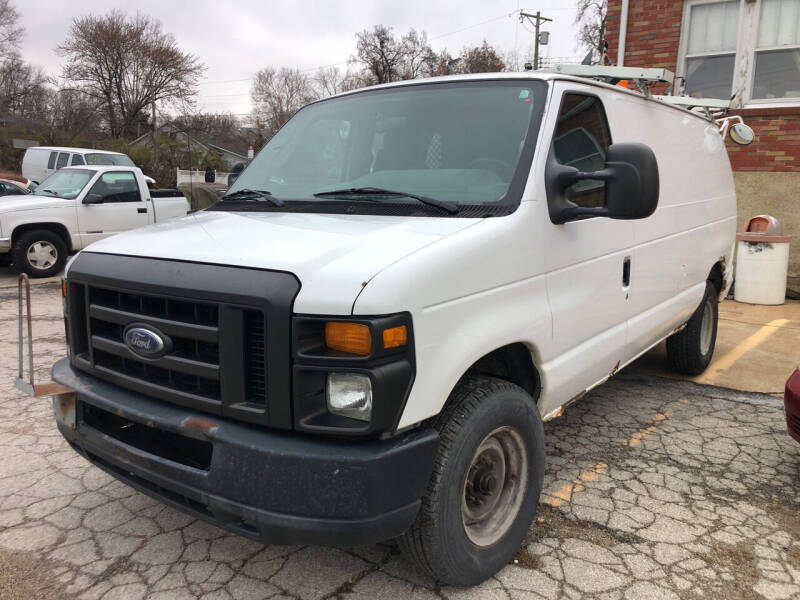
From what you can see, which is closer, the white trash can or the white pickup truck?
the white trash can

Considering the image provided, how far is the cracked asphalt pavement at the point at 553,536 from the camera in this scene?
103 inches

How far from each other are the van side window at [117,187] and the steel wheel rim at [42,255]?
1.18 m

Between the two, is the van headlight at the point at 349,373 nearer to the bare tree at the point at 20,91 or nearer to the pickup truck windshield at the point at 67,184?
the pickup truck windshield at the point at 67,184

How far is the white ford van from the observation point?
6.71 ft

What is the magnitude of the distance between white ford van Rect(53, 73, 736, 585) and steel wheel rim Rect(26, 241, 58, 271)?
8125 mm

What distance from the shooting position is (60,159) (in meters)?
20.2

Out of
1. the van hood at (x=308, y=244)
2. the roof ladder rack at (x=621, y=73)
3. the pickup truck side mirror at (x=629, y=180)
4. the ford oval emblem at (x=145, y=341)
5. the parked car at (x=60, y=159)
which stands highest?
the roof ladder rack at (x=621, y=73)

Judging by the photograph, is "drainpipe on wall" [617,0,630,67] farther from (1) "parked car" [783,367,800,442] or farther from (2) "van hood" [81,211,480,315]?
(2) "van hood" [81,211,480,315]

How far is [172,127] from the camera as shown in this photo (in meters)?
44.8

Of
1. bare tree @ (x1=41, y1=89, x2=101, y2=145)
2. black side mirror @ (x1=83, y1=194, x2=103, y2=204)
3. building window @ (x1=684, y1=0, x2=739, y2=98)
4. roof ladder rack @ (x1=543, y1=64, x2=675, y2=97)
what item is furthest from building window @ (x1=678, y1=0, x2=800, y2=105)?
bare tree @ (x1=41, y1=89, x2=101, y2=145)

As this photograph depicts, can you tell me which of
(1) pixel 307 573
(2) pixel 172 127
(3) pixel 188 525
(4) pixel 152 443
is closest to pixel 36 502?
(3) pixel 188 525

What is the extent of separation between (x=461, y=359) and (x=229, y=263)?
0.88 m

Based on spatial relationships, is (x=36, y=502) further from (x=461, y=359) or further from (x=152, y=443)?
(x=461, y=359)

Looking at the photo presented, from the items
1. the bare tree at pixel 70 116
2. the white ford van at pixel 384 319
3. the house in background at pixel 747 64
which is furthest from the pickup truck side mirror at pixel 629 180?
the bare tree at pixel 70 116
